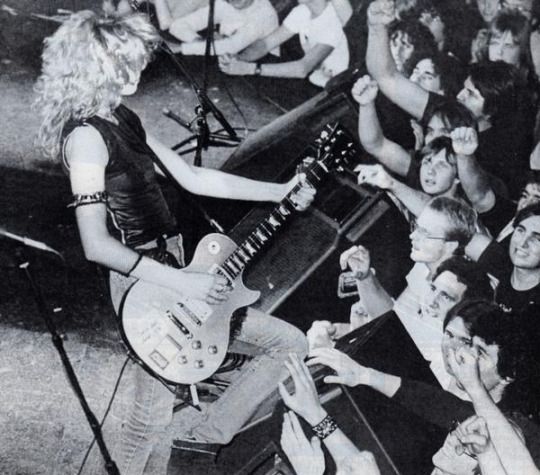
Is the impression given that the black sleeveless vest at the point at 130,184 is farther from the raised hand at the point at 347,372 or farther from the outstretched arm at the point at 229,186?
the raised hand at the point at 347,372

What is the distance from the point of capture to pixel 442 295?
2.06 metres

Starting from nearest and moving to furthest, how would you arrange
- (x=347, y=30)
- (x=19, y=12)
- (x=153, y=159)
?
(x=153, y=159) → (x=19, y=12) → (x=347, y=30)

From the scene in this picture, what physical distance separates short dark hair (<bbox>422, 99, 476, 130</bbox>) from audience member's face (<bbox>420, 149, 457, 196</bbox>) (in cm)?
12

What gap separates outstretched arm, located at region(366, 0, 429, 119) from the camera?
216 centimetres

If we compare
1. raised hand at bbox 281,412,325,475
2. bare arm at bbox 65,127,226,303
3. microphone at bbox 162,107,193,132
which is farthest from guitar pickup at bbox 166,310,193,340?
microphone at bbox 162,107,193,132

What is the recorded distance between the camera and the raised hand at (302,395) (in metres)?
1.88

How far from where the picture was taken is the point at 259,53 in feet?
7.37

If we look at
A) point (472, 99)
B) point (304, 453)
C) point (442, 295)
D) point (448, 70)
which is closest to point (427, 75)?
point (448, 70)

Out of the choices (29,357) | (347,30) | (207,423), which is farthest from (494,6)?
(29,357)

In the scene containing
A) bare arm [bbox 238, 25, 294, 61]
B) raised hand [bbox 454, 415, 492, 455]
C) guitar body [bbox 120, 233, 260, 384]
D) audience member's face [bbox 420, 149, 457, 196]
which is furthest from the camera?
bare arm [bbox 238, 25, 294, 61]

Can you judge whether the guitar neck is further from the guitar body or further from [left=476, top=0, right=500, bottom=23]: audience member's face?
[left=476, top=0, right=500, bottom=23]: audience member's face

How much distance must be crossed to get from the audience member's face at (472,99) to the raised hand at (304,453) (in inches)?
50.5

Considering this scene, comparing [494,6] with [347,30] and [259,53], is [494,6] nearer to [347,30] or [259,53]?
[347,30]

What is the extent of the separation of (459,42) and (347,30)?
1.45 feet
